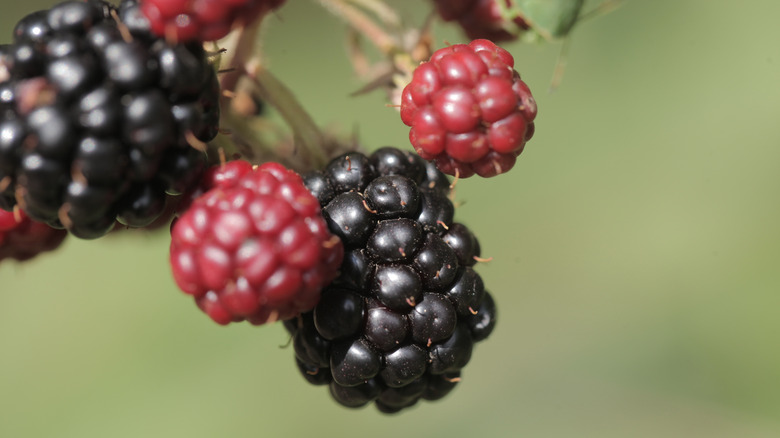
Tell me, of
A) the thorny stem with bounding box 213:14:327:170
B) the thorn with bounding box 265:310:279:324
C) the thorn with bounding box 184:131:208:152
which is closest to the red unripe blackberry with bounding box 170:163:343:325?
the thorn with bounding box 265:310:279:324

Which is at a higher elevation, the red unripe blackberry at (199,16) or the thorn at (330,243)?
the red unripe blackberry at (199,16)

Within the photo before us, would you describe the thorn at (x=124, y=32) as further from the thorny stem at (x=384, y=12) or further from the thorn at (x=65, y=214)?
the thorny stem at (x=384, y=12)

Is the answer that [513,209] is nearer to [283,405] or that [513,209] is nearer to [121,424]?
[283,405]

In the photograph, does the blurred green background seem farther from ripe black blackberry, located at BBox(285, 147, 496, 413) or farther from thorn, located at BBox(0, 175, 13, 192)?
thorn, located at BBox(0, 175, 13, 192)

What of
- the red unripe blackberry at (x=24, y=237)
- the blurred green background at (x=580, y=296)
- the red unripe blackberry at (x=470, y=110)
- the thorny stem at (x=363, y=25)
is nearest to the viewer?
the red unripe blackberry at (x=470, y=110)

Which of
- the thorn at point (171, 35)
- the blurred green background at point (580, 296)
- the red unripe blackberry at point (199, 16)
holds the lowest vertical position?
Result: the blurred green background at point (580, 296)

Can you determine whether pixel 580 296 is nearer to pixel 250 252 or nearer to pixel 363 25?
pixel 363 25

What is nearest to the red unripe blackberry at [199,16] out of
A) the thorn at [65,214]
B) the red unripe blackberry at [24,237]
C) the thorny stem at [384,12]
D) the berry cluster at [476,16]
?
the thorn at [65,214]
